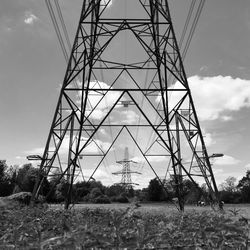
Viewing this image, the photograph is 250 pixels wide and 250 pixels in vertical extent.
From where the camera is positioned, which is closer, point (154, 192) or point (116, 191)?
point (116, 191)

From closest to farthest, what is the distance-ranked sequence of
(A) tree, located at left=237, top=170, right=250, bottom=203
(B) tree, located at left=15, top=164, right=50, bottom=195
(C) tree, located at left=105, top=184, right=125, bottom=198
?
(C) tree, located at left=105, top=184, right=125, bottom=198, (B) tree, located at left=15, top=164, right=50, bottom=195, (A) tree, located at left=237, top=170, right=250, bottom=203

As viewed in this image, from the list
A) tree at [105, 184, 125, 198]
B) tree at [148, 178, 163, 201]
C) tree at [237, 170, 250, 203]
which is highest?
tree at [237, 170, 250, 203]

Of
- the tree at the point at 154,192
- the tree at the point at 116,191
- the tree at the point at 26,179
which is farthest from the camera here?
the tree at the point at 154,192

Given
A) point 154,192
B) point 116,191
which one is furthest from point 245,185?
point 116,191

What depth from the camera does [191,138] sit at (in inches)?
687

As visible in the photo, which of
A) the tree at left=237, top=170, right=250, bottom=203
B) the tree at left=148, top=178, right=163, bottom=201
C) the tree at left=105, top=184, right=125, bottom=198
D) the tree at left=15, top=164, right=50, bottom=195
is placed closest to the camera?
the tree at left=105, top=184, right=125, bottom=198

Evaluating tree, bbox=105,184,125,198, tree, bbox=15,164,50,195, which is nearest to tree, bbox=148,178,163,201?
tree, bbox=105,184,125,198

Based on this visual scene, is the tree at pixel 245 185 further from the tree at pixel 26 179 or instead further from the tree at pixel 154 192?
the tree at pixel 26 179

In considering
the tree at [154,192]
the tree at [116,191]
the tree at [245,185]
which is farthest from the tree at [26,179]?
the tree at [245,185]

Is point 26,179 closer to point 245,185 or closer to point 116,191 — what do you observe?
point 116,191

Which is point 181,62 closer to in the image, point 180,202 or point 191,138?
point 191,138

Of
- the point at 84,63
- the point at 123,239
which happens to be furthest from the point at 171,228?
the point at 84,63

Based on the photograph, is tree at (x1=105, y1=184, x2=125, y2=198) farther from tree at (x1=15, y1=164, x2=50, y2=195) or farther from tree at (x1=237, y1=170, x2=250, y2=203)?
tree at (x1=237, y1=170, x2=250, y2=203)

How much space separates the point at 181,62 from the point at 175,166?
5492mm
